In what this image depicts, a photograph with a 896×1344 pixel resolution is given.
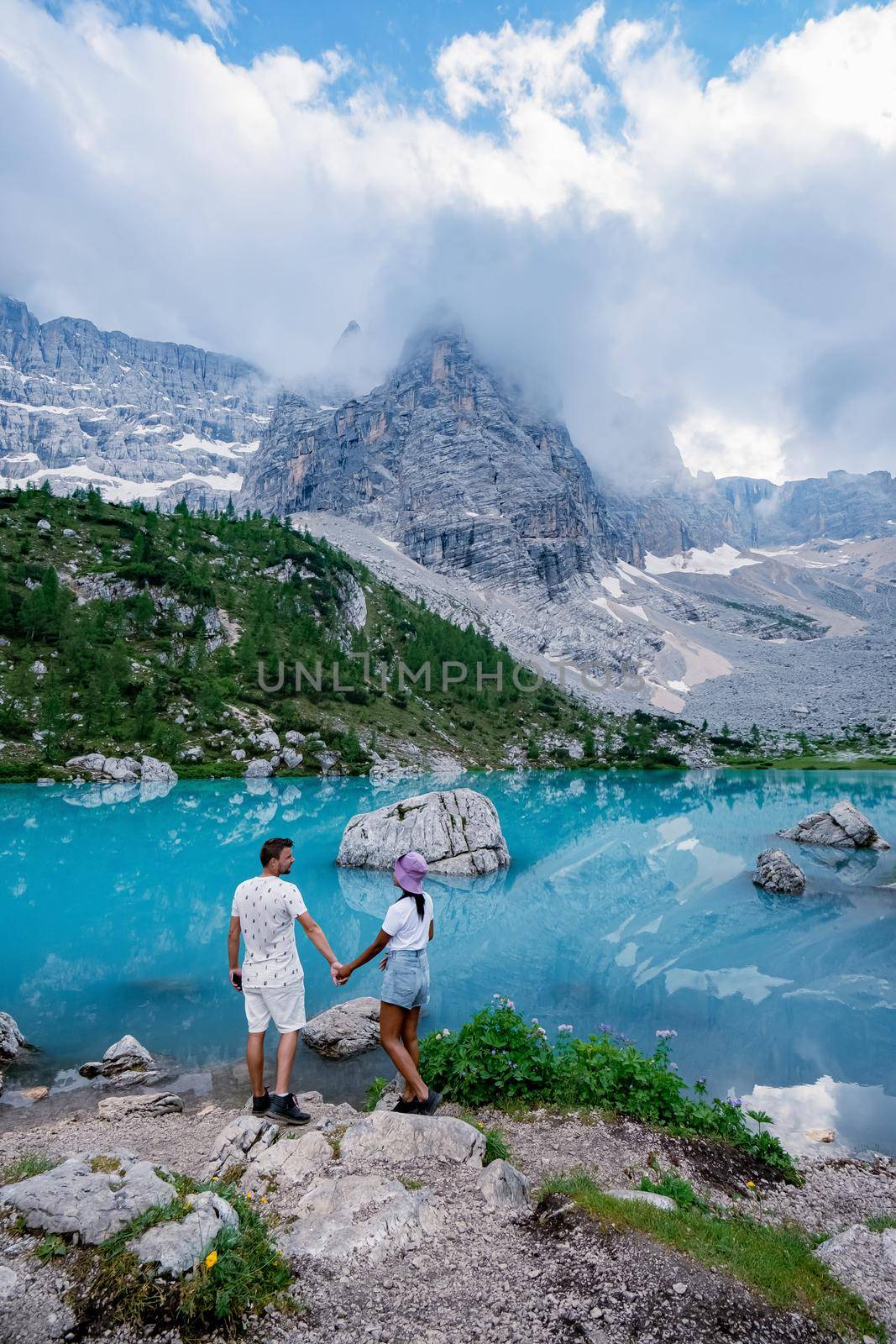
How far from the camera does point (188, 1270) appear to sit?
4.57 meters

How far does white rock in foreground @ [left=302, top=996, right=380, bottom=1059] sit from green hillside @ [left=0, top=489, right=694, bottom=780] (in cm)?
5851

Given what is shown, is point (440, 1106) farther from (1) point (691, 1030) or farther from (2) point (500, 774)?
(2) point (500, 774)

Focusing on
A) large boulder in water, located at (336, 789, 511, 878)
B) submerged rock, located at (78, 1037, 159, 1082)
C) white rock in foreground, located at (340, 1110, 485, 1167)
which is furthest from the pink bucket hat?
large boulder in water, located at (336, 789, 511, 878)

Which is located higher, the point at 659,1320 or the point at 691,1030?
the point at 659,1320

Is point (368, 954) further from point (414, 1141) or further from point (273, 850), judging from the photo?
point (414, 1141)

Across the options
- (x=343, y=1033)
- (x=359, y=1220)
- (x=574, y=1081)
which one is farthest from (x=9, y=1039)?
(x=574, y=1081)

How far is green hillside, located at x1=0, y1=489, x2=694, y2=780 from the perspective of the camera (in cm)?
7244

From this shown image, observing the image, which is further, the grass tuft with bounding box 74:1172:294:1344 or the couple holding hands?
the couple holding hands

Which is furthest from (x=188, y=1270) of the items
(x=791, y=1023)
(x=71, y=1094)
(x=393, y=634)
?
(x=393, y=634)

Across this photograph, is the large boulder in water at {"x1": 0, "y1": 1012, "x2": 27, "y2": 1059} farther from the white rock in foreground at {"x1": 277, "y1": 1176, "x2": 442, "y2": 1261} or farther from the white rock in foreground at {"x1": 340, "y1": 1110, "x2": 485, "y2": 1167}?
the white rock in foreground at {"x1": 277, "y1": 1176, "x2": 442, "y2": 1261}

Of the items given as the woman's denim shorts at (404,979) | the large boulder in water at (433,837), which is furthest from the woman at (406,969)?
the large boulder in water at (433,837)

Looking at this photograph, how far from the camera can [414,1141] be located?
Answer: 7.27 metres

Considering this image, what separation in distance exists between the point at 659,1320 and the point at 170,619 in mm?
101125

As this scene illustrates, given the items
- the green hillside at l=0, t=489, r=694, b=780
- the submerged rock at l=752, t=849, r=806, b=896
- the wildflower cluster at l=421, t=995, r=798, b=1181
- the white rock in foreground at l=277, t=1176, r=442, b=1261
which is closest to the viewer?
the white rock in foreground at l=277, t=1176, r=442, b=1261
